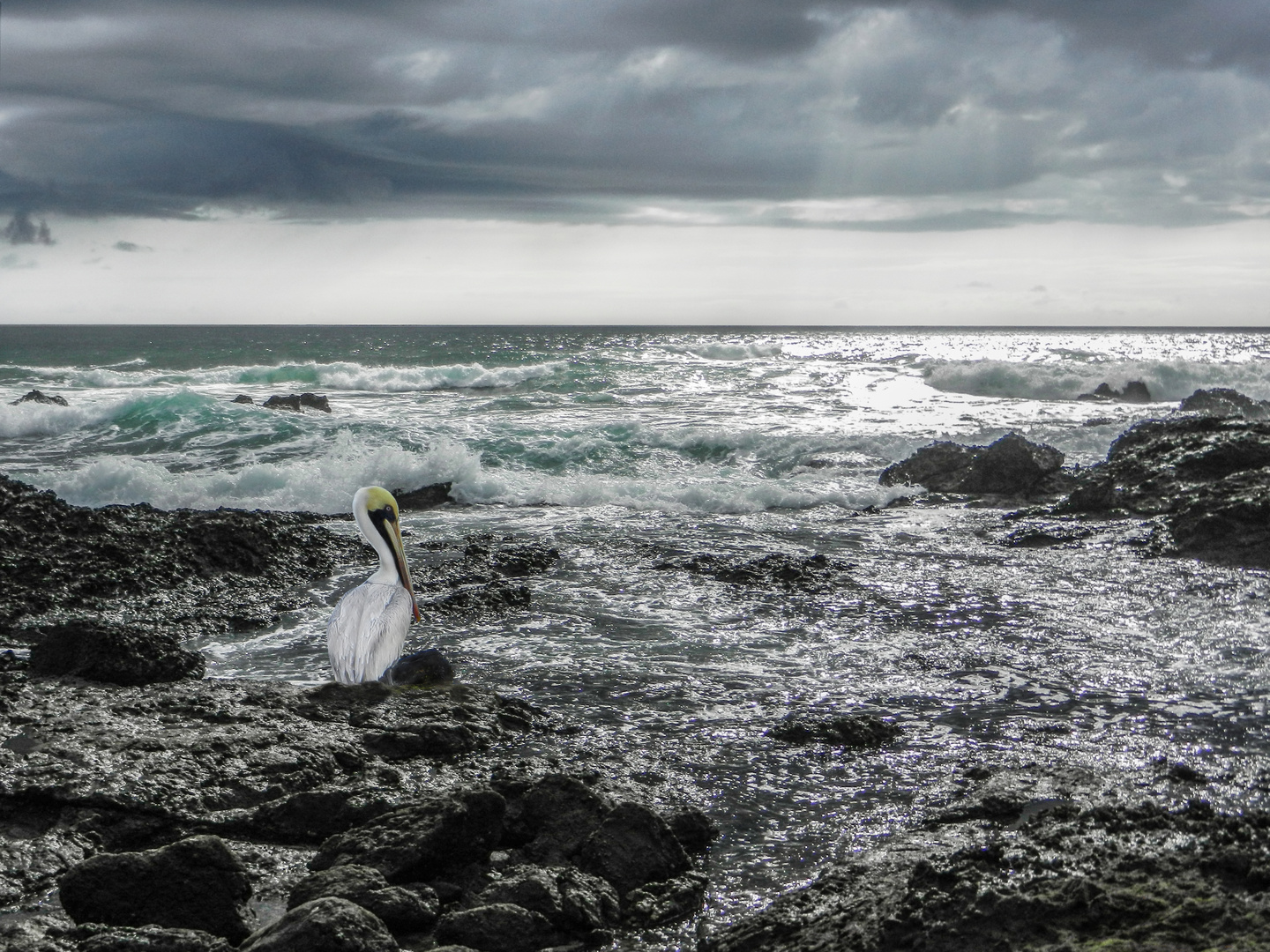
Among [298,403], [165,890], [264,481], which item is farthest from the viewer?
[298,403]

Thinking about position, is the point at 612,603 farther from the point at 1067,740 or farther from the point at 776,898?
the point at 776,898

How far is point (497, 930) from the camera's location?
10.9ft

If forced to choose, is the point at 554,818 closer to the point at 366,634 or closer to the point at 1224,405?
the point at 366,634

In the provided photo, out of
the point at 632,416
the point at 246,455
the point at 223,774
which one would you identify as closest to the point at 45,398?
the point at 246,455

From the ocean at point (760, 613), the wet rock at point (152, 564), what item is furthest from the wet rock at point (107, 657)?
the wet rock at point (152, 564)

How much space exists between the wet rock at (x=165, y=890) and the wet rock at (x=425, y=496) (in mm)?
10232

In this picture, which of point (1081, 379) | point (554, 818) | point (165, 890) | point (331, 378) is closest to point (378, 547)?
point (554, 818)

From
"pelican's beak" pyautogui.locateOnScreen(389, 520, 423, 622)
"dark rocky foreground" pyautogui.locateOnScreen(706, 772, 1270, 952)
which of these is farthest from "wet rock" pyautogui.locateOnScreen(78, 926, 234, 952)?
"pelican's beak" pyautogui.locateOnScreen(389, 520, 423, 622)

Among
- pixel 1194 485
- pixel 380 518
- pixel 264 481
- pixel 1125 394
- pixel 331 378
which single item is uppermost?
pixel 331 378

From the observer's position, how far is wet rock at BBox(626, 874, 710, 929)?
144 inches

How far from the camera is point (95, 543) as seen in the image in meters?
9.05

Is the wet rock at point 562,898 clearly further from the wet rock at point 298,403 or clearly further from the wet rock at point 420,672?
the wet rock at point 298,403

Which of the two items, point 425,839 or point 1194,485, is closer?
point 425,839

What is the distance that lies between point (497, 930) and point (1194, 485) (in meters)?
11.1
